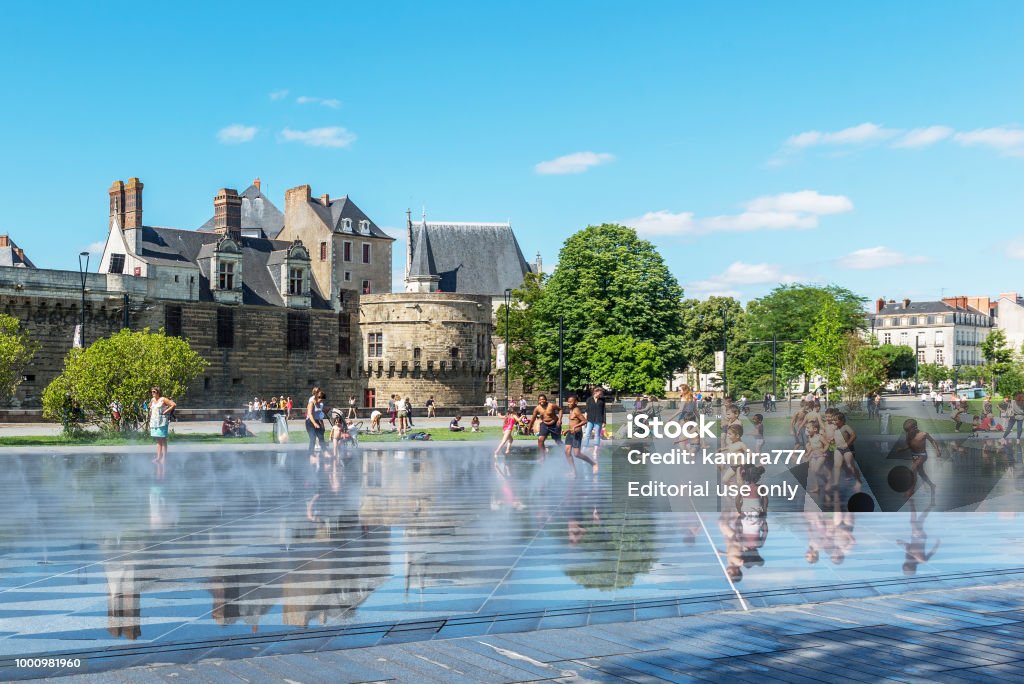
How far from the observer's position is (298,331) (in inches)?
2904

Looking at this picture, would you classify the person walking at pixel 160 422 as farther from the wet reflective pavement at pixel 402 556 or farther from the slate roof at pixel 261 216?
the slate roof at pixel 261 216

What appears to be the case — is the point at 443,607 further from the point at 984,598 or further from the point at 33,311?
the point at 33,311

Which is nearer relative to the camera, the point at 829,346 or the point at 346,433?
the point at 346,433

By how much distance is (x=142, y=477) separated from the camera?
69.9 feet

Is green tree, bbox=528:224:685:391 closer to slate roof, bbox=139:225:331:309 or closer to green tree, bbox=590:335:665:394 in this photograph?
green tree, bbox=590:335:665:394

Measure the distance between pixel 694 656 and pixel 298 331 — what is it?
68.9 meters

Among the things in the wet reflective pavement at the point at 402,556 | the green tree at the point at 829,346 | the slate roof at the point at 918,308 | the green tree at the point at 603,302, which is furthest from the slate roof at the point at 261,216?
the slate roof at the point at 918,308

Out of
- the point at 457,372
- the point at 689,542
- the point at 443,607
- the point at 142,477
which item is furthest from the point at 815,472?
the point at 457,372

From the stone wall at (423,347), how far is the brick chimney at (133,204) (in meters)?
17.9

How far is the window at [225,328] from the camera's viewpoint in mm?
68750

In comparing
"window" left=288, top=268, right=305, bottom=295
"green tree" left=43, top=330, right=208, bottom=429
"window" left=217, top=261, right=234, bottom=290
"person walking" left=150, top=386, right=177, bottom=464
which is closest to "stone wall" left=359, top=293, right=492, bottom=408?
"window" left=288, top=268, right=305, bottom=295

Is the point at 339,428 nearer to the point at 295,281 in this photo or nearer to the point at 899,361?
the point at 295,281

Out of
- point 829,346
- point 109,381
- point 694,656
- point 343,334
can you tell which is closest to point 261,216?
point 343,334

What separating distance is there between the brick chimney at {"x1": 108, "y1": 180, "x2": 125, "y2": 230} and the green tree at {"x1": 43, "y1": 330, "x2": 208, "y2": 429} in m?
32.0
